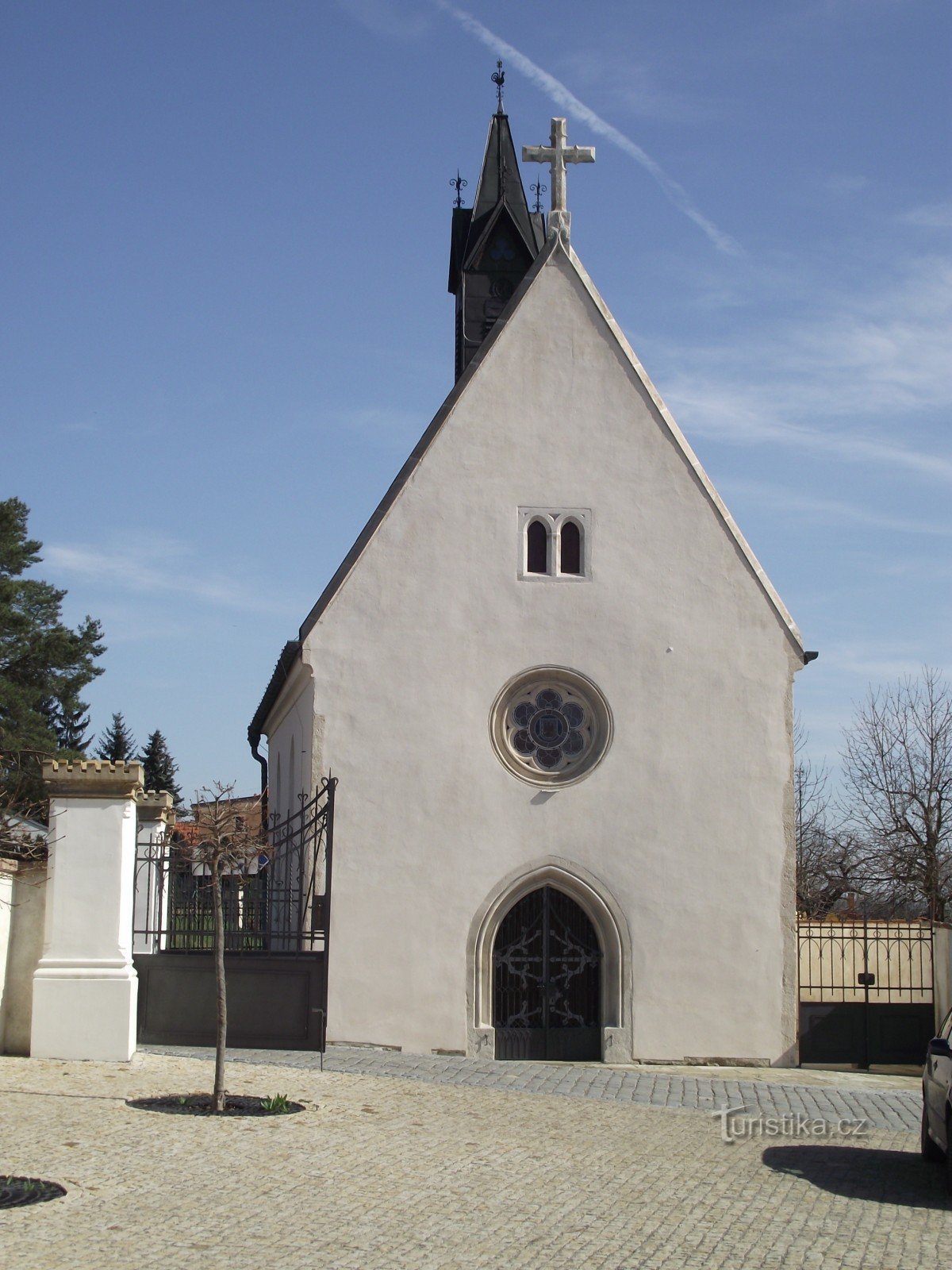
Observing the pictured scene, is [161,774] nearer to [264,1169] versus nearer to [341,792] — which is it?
[341,792]

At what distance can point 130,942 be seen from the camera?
47.2 ft

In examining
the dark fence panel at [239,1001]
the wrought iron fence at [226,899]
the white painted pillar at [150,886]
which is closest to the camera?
the dark fence panel at [239,1001]

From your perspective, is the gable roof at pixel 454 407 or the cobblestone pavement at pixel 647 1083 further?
the gable roof at pixel 454 407

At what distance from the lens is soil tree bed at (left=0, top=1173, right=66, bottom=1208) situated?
27.5 feet

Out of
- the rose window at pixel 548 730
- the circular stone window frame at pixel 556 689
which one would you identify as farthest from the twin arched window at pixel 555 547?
the rose window at pixel 548 730

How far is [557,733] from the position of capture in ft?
60.6

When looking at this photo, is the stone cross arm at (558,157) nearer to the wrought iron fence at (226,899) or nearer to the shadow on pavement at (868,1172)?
the wrought iron fence at (226,899)

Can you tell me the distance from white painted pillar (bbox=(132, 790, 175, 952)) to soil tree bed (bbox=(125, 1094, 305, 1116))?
376cm

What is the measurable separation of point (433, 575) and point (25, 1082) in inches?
330

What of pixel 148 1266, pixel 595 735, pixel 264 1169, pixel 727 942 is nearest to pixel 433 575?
pixel 595 735

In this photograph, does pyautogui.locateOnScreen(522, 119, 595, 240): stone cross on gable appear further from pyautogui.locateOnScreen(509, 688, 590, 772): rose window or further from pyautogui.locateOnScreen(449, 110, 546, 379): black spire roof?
pyautogui.locateOnScreen(509, 688, 590, 772): rose window

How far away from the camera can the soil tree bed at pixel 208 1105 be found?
11.4m

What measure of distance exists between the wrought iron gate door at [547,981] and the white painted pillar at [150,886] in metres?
4.20

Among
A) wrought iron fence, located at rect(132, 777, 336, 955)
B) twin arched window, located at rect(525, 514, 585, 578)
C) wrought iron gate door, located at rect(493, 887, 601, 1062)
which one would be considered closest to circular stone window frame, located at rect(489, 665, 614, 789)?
twin arched window, located at rect(525, 514, 585, 578)
